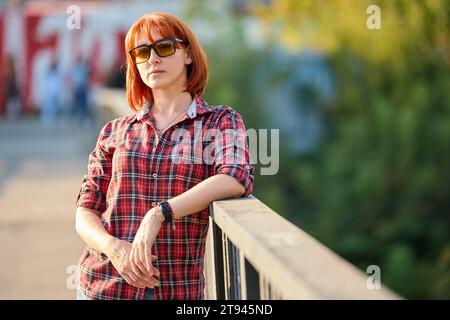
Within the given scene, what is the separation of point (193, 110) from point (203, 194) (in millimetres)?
271

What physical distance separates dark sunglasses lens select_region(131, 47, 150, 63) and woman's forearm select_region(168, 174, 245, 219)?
1.48 ft

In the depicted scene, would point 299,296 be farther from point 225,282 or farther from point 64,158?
point 64,158

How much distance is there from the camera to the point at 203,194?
10.3ft

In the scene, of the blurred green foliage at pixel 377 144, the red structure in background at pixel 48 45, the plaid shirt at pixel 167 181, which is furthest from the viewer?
the red structure in background at pixel 48 45

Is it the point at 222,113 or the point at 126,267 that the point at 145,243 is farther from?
the point at 222,113

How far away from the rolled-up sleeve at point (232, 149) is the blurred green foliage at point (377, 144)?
10627 mm

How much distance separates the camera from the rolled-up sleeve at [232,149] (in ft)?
10.5

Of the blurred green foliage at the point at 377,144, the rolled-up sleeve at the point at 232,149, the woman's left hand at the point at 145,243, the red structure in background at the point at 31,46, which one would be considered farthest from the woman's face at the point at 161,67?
the red structure in background at the point at 31,46

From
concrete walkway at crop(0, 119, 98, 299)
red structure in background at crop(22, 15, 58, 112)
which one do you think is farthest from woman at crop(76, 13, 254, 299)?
red structure in background at crop(22, 15, 58, 112)

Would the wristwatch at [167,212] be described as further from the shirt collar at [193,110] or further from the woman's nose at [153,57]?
the woman's nose at [153,57]

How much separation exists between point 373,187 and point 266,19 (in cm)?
484

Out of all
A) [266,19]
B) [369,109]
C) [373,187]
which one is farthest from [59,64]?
[373,187]

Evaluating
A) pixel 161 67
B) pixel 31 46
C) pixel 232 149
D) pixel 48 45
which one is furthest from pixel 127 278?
pixel 31 46

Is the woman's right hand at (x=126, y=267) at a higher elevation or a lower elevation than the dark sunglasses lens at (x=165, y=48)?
lower
